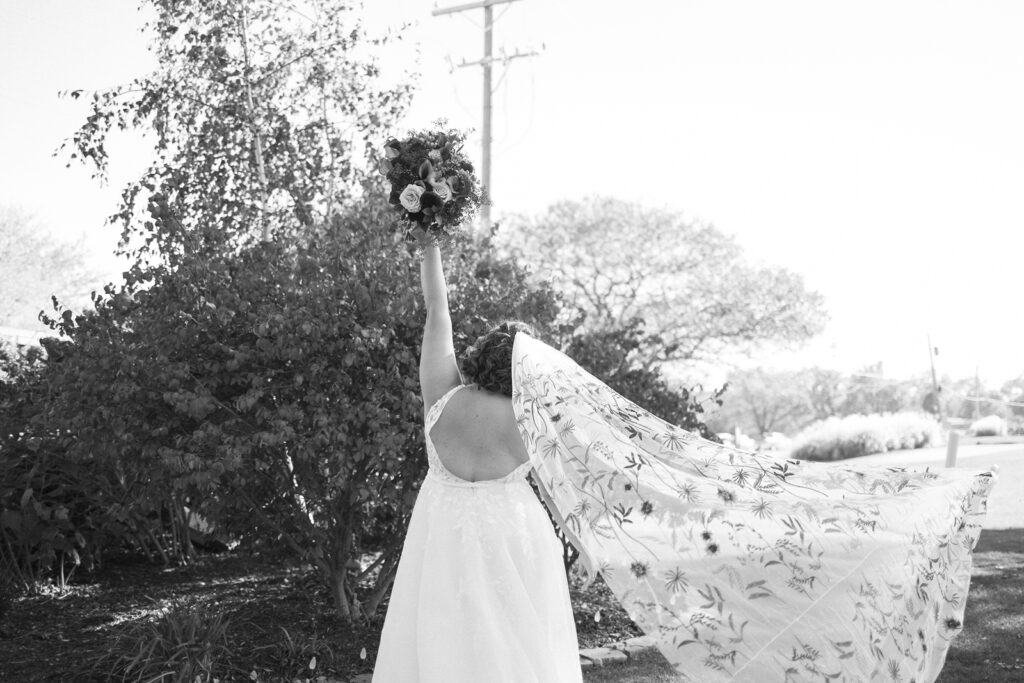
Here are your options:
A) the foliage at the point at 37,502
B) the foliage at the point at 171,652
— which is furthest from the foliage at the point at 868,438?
the foliage at the point at 171,652

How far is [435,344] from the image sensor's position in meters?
4.05

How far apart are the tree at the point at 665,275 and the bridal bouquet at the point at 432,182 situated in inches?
1050

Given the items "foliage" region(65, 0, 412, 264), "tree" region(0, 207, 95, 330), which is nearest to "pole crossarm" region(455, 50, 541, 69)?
"foliage" region(65, 0, 412, 264)

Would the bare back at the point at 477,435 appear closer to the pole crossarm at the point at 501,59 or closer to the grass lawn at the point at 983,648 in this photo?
the grass lawn at the point at 983,648

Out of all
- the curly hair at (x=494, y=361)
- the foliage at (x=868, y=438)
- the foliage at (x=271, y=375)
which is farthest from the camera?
the foliage at (x=868, y=438)

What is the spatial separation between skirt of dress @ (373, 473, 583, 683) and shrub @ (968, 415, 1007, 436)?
27.0 metres

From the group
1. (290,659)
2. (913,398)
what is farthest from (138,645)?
(913,398)

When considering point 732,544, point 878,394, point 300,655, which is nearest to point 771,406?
point 878,394

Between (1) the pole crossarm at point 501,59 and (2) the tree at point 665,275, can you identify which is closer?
(1) the pole crossarm at point 501,59

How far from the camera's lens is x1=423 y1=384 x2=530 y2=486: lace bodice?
3.97 m

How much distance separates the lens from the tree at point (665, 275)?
3130 cm

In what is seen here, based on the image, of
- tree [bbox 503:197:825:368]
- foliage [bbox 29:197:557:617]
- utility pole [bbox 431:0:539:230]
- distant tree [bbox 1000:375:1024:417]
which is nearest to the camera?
foliage [bbox 29:197:557:617]

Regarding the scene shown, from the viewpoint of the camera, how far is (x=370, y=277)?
6.52 m

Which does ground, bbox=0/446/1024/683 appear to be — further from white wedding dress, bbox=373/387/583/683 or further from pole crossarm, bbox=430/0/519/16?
pole crossarm, bbox=430/0/519/16
